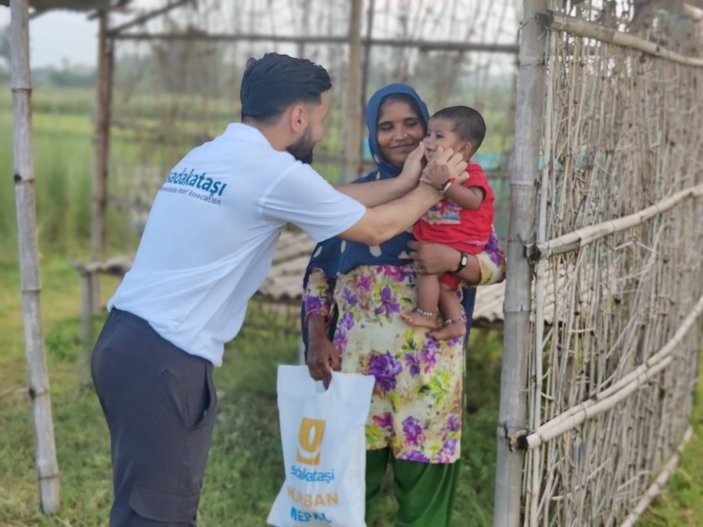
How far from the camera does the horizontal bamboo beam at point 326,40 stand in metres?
5.63

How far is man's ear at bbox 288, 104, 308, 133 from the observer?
271 centimetres

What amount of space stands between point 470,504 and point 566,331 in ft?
4.69

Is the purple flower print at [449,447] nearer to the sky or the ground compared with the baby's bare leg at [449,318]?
nearer to the ground

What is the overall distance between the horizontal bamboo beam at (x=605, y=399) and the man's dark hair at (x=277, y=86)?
4.04 feet

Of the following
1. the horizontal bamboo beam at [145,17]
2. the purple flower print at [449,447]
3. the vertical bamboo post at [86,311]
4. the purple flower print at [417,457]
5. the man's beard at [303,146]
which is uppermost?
the horizontal bamboo beam at [145,17]

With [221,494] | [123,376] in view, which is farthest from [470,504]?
[123,376]

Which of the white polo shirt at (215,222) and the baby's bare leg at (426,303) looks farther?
the baby's bare leg at (426,303)

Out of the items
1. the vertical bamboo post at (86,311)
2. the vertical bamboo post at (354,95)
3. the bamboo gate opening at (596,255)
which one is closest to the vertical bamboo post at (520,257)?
the bamboo gate opening at (596,255)

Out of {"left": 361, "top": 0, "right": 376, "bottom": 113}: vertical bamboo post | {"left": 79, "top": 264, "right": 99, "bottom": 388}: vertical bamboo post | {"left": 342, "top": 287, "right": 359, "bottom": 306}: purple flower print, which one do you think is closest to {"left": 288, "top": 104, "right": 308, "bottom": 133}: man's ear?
{"left": 342, "top": 287, "right": 359, "bottom": 306}: purple flower print

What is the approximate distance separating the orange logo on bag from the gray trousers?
1.51 feet

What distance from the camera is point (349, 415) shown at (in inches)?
120

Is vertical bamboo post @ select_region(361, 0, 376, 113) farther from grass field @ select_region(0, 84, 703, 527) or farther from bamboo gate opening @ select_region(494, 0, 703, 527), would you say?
bamboo gate opening @ select_region(494, 0, 703, 527)

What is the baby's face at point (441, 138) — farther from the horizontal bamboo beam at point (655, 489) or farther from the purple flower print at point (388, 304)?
the horizontal bamboo beam at point (655, 489)

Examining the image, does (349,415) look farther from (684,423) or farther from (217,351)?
(684,423)
